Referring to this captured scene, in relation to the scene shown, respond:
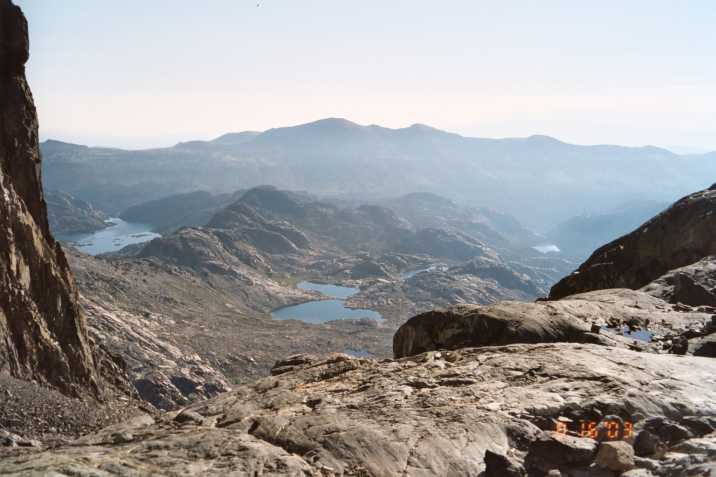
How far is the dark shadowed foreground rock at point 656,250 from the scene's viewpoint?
50.2m

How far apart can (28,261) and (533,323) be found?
5593 centimetres

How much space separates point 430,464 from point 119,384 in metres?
71.8

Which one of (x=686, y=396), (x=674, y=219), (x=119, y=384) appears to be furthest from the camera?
(x=119, y=384)

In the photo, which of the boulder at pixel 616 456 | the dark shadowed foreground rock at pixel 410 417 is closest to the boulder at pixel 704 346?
the dark shadowed foreground rock at pixel 410 417

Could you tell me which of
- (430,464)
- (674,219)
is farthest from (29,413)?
(674,219)

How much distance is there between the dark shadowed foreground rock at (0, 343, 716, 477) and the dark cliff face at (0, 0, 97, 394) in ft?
133

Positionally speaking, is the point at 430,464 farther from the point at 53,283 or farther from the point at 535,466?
the point at 53,283

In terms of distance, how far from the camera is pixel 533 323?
29172 mm

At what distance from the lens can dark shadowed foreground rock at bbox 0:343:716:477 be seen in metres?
15.6

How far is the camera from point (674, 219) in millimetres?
53594

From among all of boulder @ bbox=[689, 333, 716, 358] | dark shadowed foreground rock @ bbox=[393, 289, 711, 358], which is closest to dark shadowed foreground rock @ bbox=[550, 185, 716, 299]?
dark shadowed foreground rock @ bbox=[393, 289, 711, 358]
